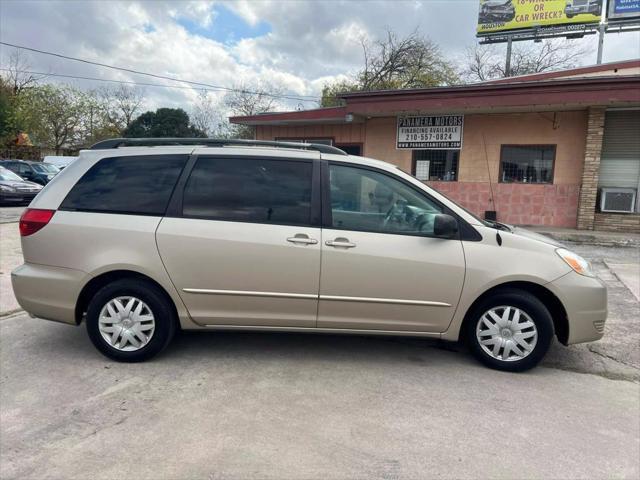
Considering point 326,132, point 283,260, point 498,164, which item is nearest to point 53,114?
point 326,132

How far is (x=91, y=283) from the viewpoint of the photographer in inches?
153

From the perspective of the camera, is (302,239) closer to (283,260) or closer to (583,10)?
(283,260)

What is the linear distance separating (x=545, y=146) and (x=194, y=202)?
36.8 ft

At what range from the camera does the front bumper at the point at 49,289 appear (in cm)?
385

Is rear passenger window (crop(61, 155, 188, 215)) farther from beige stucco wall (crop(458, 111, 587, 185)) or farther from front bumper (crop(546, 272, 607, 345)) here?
beige stucco wall (crop(458, 111, 587, 185))

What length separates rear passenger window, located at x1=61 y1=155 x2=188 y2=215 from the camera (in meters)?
3.90

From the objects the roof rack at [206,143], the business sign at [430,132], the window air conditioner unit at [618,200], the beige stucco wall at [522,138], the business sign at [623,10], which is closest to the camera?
the roof rack at [206,143]

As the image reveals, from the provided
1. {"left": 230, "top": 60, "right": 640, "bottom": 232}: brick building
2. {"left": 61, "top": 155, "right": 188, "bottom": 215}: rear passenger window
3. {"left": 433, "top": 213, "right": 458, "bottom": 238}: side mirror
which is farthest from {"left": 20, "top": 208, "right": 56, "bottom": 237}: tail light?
{"left": 230, "top": 60, "right": 640, "bottom": 232}: brick building

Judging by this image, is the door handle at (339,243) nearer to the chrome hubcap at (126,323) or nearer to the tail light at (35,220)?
the chrome hubcap at (126,323)

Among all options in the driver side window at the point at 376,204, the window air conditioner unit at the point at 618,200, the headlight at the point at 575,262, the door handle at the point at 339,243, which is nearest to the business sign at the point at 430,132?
the window air conditioner unit at the point at 618,200

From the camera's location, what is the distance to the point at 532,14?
2095cm

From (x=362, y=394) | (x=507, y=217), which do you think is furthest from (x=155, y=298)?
(x=507, y=217)

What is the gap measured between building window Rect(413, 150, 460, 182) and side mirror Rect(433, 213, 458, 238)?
1007 centimetres

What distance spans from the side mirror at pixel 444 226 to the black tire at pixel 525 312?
656 millimetres
